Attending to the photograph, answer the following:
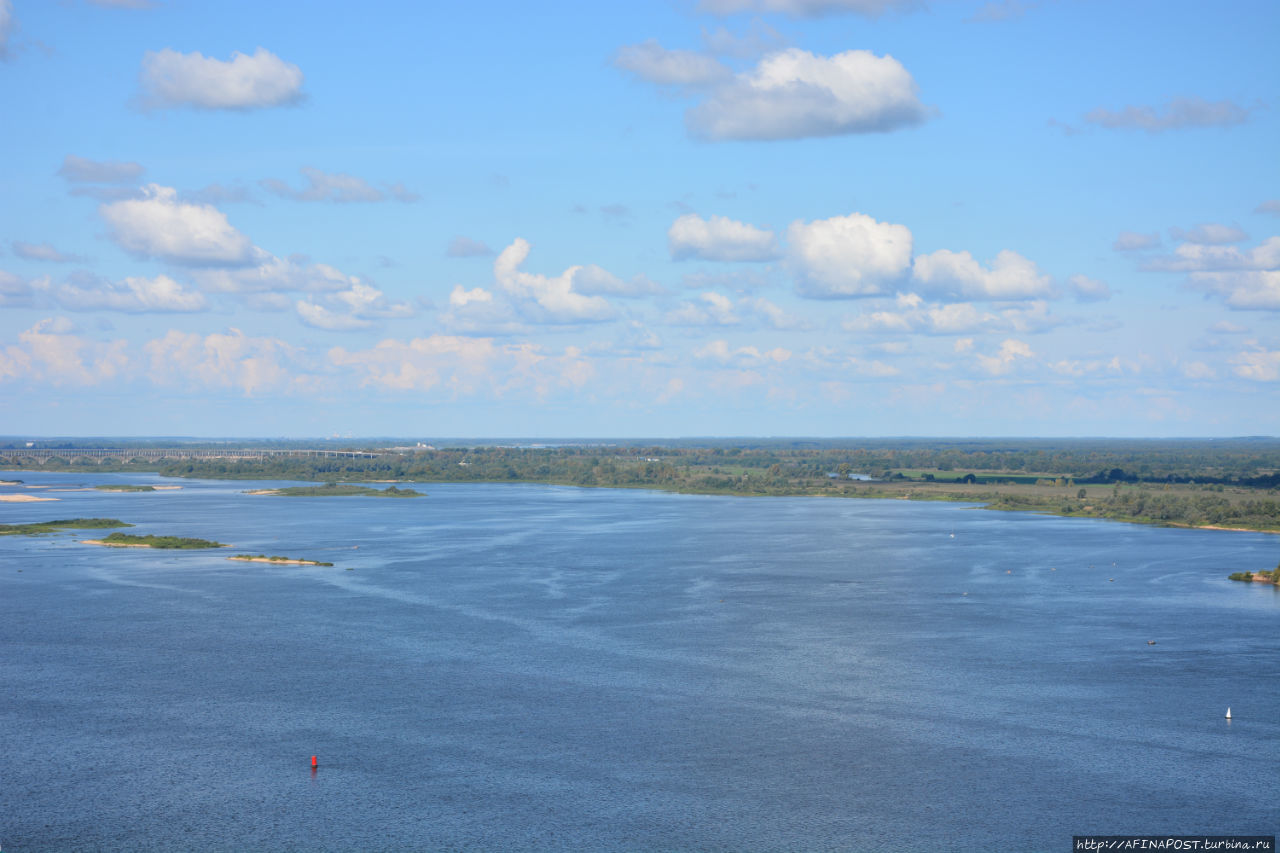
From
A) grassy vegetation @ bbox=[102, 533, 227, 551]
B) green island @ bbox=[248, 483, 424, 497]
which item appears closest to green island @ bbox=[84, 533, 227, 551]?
grassy vegetation @ bbox=[102, 533, 227, 551]

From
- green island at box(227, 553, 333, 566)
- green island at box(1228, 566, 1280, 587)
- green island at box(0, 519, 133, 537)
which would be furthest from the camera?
green island at box(0, 519, 133, 537)

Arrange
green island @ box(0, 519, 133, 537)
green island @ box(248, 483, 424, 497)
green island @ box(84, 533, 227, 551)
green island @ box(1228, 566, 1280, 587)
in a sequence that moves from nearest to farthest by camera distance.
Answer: green island @ box(1228, 566, 1280, 587)
green island @ box(84, 533, 227, 551)
green island @ box(0, 519, 133, 537)
green island @ box(248, 483, 424, 497)

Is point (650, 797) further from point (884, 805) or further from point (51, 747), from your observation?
point (51, 747)

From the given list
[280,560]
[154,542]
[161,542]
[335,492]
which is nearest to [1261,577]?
[280,560]

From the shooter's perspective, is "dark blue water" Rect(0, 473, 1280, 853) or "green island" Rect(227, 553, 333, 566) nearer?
"dark blue water" Rect(0, 473, 1280, 853)

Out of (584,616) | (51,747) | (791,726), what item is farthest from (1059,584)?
(51,747)

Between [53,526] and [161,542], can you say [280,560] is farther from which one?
[53,526]

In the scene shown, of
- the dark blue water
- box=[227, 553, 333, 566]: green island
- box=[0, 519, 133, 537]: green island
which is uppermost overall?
box=[0, 519, 133, 537]: green island

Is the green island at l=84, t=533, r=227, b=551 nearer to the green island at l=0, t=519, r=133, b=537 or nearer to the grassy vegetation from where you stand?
the grassy vegetation
